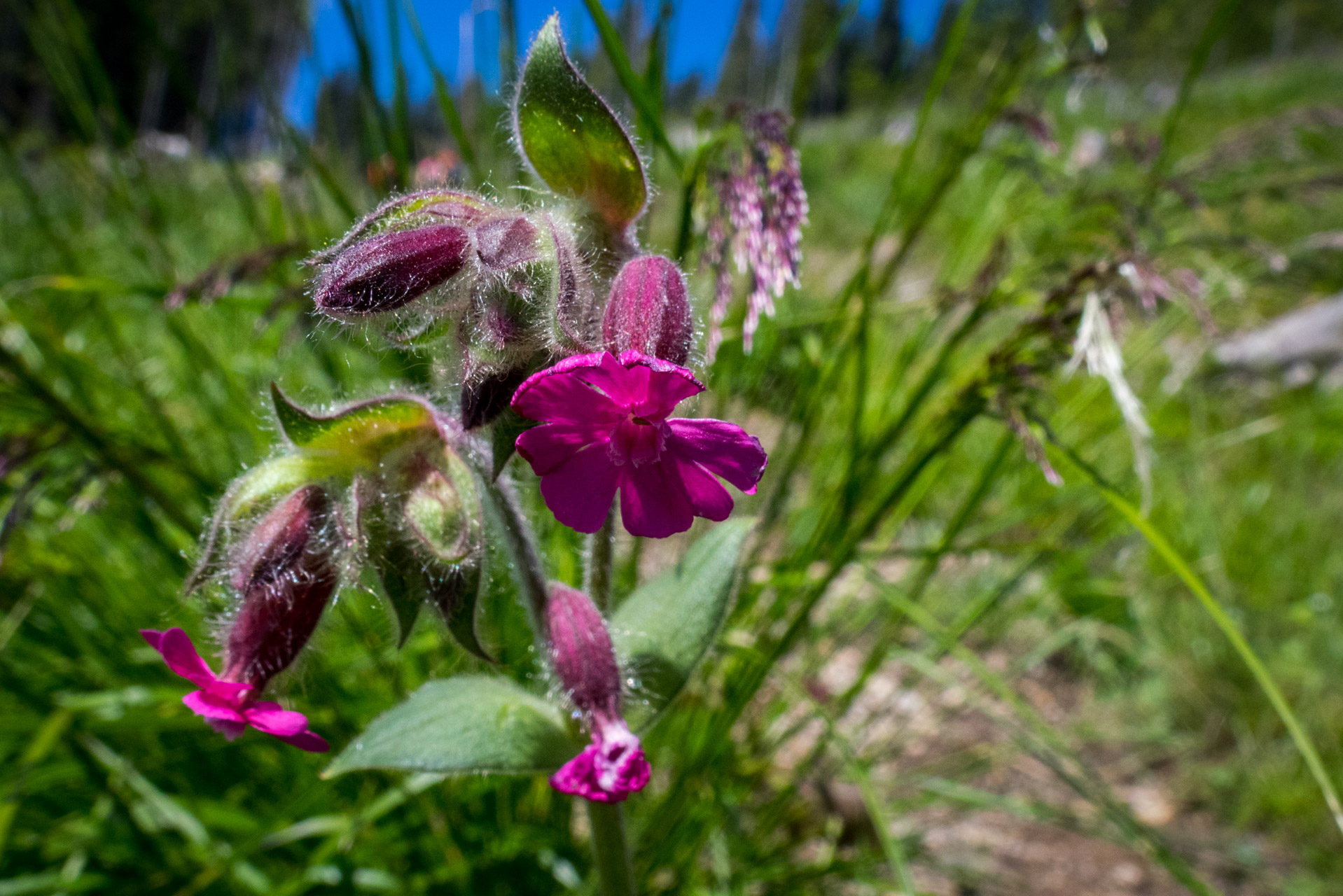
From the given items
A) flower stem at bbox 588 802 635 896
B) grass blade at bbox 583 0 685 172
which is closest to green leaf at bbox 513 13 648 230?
grass blade at bbox 583 0 685 172

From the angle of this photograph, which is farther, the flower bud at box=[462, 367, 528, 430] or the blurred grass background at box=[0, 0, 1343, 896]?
the blurred grass background at box=[0, 0, 1343, 896]

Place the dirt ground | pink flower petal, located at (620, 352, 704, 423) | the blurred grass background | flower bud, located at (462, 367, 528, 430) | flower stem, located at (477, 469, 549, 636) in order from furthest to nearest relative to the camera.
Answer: the dirt ground
the blurred grass background
flower stem, located at (477, 469, 549, 636)
flower bud, located at (462, 367, 528, 430)
pink flower petal, located at (620, 352, 704, 423)

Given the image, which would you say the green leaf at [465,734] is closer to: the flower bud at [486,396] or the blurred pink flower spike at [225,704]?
the blurred pink flower spike at [225,704]

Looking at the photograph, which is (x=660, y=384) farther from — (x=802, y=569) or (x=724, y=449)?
(x=802, y=569)

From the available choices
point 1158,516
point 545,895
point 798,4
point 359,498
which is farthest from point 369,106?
point 1158,516

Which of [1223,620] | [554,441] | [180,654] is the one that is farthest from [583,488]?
[1223,620]

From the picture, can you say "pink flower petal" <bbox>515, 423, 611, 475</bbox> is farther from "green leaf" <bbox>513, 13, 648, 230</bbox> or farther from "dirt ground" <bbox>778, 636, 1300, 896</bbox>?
"dirt ground" <bbox>778, 636, 1300, 896</bbox>
